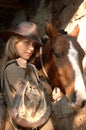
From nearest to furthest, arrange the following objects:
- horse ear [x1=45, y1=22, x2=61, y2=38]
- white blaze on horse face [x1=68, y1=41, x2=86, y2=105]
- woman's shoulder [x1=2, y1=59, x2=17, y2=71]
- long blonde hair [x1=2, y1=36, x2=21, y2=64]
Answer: white blaze on horse face [x1=68, y1=41, x2=86, y2=105] < woman's shoulder [x1=2, y1=59, x2=17, y2=71] < long blonde hair [x1=2, y1=36, x2=21, y2=64] < horse ear [x1=45, y1=22, x2=61, y2=38]

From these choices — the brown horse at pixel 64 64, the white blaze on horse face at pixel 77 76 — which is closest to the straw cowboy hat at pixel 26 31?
the brown horse at pixel 64 64

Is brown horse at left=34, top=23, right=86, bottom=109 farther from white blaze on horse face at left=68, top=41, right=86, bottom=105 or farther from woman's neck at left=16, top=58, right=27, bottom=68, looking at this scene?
woman's neck at left=16, top=58, right=27, bottom=68

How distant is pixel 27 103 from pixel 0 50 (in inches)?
128

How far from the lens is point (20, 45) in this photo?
2.57m

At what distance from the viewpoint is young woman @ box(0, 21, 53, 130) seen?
7.75 feet

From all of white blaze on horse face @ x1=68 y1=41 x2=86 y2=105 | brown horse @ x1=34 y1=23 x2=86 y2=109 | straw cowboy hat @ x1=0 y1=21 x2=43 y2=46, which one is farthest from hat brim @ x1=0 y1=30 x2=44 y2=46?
white blaze on horse face @ x1=68 y1=41 x2=86 y2=105

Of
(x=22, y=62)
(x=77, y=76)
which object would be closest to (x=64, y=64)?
(x=77, y=76)

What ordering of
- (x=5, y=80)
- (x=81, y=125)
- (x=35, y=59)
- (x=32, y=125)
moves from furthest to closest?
1. (x=81, y=125)
2. (x=35, y=59)
3. (x=5, y=80)
4. (x=32, y=125)

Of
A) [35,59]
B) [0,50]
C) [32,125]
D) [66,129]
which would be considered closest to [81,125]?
[66,129]

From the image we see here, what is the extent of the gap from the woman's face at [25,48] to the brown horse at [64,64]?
180mm

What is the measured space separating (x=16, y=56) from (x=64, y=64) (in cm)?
35

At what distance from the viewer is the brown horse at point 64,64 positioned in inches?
94.4

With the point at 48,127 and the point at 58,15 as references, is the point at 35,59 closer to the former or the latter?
the point at 48,127

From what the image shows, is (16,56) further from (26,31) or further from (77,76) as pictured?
(77,76)
